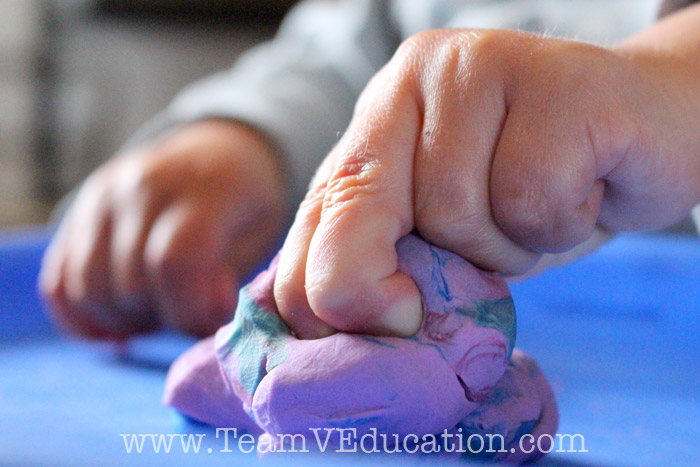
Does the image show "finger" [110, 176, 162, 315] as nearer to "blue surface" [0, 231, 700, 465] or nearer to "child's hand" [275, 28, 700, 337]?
"blue surface" [0, 231, 700, 465]

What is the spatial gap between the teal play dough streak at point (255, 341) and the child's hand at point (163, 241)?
0.20 m

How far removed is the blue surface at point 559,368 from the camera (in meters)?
0.20

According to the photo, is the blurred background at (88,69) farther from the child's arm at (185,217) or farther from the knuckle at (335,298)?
the knuckle at (335,298)

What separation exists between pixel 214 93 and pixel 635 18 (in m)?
0.43

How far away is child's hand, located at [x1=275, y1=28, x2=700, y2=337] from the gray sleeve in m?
0.41

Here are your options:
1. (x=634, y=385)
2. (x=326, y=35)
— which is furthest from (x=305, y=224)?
(x=326, y=35)

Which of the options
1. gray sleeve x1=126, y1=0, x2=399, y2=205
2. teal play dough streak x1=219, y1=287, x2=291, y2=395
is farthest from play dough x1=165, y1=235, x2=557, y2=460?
gray sleeve x1=126, y1=0, x2=399, y2=205

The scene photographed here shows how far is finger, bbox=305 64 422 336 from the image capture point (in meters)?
0.24

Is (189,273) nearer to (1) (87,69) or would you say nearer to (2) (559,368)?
(2) (559,368)

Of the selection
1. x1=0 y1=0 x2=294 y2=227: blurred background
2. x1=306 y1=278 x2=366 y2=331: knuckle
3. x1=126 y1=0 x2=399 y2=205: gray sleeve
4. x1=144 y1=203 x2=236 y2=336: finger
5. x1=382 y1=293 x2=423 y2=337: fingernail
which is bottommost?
x1=0 y1=0 x2=294 y2=227: blurred background

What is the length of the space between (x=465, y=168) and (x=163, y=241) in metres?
0.30

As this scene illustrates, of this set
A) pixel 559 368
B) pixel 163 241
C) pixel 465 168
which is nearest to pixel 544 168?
pixel 465 168

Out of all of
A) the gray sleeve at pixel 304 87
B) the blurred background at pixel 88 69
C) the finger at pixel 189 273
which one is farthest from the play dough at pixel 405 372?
the blurred background at pixel 88 69

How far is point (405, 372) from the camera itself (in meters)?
0.24
